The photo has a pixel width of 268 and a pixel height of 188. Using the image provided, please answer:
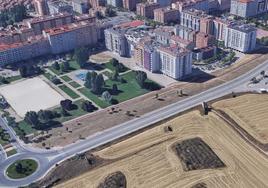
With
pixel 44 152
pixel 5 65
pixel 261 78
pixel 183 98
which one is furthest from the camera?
pixel 5 65

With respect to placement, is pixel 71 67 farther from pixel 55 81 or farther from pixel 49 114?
pixel 49 114

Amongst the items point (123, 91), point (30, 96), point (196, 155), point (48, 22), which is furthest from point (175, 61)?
point (48, 22)

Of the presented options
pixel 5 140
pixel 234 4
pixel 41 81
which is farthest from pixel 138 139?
pixel 234 4

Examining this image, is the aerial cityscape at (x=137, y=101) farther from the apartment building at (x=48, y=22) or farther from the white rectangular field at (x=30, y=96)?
the apartment building at (x=48, y=22)

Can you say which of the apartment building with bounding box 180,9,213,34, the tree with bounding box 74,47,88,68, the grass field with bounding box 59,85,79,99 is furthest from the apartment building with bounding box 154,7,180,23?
the grass field with bounding box 59,85,79,99

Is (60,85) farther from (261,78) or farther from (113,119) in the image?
(261,78)

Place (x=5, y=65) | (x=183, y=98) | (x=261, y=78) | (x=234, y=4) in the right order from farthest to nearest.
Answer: (x=234, y=4) < (x=5, y=65) < (x=261, y=78) < (x=183, y=98)
